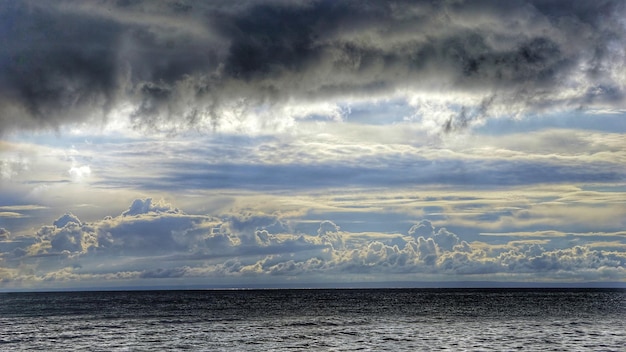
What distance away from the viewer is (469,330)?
106 meters

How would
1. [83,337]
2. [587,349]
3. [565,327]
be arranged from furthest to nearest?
[565,327] → [83,337] → [587,349]

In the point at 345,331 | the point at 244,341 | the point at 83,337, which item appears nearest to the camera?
the point at 244,341

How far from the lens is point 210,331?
348ft

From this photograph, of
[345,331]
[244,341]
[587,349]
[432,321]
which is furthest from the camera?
[432,321]

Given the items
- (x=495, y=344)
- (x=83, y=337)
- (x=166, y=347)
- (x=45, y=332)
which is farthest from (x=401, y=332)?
(x=45, y=332)

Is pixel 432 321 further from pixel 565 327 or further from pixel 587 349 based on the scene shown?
pixel 587 349

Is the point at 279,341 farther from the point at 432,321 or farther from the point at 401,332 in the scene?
the point at 432,321

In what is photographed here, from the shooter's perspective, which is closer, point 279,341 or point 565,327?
point 279,341

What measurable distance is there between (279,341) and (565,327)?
51.6 meters

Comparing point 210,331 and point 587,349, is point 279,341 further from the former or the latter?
point 587,349

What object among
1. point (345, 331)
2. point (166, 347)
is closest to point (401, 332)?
point (345, 331)

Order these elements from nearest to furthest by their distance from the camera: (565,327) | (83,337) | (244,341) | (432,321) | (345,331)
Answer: (244,341), (83,337), (345,331), (565,327), (432,321)

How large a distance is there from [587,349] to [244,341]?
44007 mm

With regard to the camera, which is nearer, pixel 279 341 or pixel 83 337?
pixel 279 341
